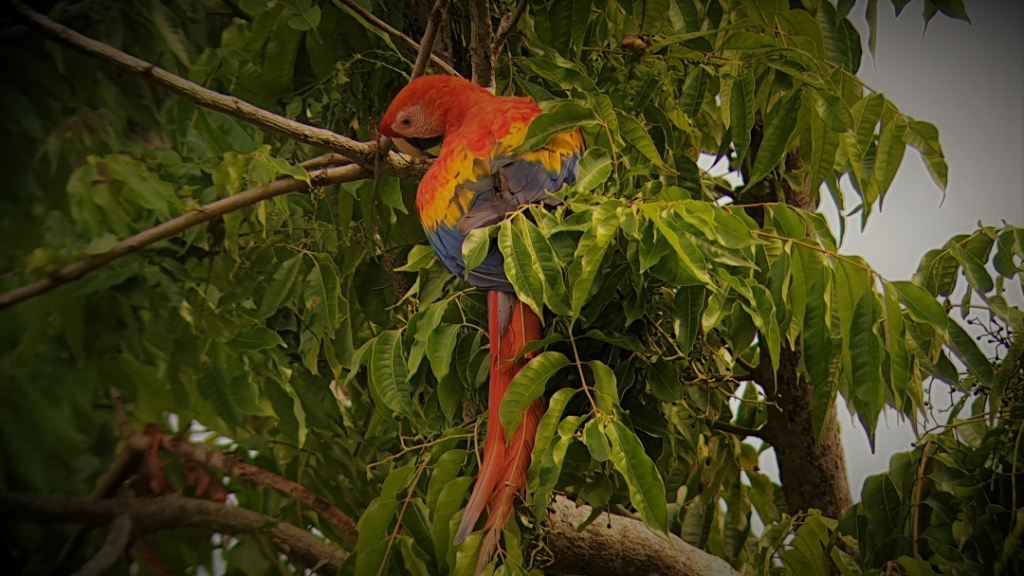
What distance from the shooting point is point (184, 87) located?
81cm

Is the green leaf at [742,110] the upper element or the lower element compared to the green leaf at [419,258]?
upper

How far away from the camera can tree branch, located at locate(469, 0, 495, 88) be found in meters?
0.94

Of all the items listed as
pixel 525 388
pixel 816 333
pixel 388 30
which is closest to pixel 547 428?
pixel 525 388

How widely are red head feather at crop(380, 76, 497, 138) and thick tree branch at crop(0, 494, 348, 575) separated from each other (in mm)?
413

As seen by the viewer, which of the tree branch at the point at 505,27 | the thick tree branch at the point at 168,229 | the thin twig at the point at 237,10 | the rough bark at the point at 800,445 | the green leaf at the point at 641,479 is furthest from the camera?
the rough bark at the point at 800,445

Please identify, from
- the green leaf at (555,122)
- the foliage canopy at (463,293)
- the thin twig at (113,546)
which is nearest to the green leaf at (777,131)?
the foliage canopy at (463,293)

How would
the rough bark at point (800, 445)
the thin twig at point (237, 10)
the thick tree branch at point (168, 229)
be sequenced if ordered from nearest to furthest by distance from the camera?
1. the thick tree branch at point (168, 229)
2. the thin twig at point (237, 10)
3. the rough bark at point (800, 445)

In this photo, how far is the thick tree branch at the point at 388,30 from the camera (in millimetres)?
934

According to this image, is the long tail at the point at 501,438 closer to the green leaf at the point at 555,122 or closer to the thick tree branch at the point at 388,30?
the green leaf at the point at 555,122

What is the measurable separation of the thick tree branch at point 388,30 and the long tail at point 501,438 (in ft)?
0.94

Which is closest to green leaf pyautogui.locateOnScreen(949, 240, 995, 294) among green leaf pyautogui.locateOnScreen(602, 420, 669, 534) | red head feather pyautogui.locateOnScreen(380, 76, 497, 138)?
green leaf pyautogui.locateOnScreen(602, 420, 669, 534)

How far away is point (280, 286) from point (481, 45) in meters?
0.33

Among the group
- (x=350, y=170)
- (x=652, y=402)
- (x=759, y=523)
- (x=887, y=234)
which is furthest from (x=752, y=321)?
(x=759, y=523)

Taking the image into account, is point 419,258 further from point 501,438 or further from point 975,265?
point 975,265
